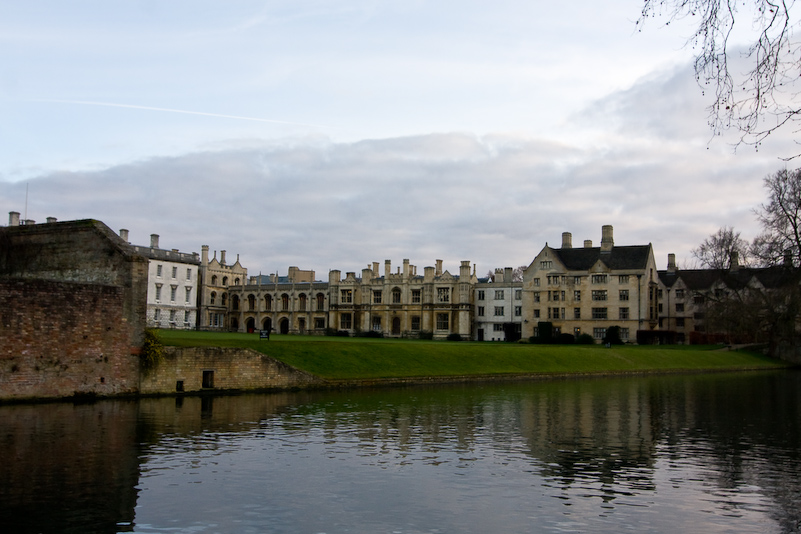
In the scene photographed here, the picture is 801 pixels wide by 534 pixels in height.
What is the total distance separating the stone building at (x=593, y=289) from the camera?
89.0 metres

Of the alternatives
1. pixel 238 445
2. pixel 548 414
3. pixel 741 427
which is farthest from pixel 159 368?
pixel 741 427

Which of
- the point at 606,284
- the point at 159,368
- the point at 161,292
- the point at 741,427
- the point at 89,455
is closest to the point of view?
the point at 89,455

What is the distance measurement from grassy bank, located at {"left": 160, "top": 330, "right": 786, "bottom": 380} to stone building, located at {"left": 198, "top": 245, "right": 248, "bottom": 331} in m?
55.1

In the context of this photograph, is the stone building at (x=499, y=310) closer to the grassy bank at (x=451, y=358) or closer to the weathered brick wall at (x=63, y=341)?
the grassy bank at (x=451, y=358)

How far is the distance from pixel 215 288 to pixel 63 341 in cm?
8486

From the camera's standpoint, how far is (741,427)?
25.5 metres

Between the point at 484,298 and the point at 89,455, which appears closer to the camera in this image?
the point at 89,455

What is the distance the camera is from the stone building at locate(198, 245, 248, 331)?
11006cm

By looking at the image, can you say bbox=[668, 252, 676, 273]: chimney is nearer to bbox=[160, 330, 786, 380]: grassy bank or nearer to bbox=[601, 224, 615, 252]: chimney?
bbox=[601, 224, 615, 252]: chimney

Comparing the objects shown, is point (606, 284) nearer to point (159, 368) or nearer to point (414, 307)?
point (414, 307)

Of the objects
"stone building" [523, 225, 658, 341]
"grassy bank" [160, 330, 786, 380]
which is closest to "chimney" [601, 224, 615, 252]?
"stone building" [523, 225, 658, 341]

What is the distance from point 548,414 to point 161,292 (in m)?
82.4

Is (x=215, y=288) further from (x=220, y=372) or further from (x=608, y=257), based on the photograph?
(x=220, y=372)

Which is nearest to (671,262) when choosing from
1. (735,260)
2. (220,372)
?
(735,260)
